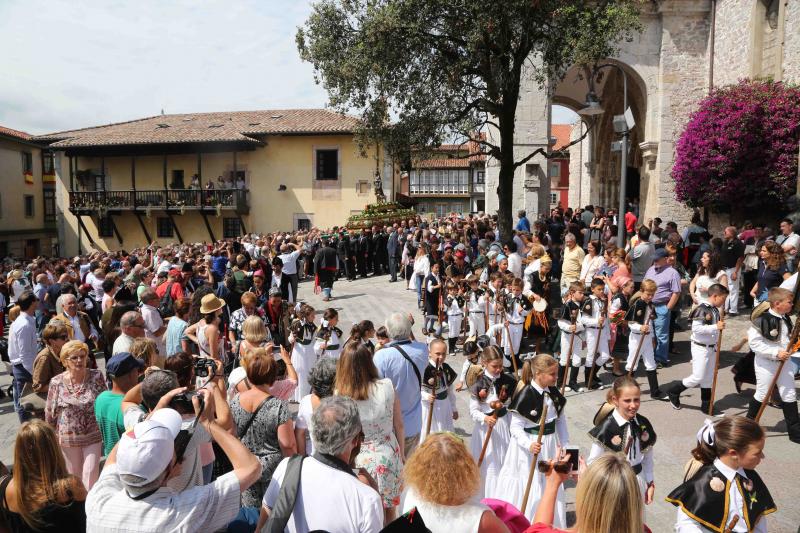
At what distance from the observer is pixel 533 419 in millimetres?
4879

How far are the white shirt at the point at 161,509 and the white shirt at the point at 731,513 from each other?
8.67 ft

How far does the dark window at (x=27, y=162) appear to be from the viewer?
41250mm

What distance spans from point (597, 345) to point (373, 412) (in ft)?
18.0

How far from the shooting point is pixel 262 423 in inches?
154

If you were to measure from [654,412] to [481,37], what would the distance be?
27.6 feet

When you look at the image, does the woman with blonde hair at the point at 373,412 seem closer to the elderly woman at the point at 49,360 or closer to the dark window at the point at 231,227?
the elderly woman at the point at 49,360

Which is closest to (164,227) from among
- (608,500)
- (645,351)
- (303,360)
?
(303,360)

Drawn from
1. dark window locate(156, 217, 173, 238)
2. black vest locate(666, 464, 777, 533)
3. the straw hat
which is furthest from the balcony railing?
black vest locate(666, 464, 777, 533)

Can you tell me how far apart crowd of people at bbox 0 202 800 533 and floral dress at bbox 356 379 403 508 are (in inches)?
0.5

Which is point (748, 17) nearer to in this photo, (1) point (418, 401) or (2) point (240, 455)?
(1) point (418, 401)

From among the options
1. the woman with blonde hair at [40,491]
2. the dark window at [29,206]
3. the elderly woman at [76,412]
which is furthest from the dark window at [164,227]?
the woman with blonde hair at [40,491]

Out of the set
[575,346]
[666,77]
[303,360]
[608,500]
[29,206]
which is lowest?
[303,360]

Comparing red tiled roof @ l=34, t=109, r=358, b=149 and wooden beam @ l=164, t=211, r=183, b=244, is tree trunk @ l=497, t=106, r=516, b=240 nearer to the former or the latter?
red tiled roof @ l=34, t=109, r=358, b=149

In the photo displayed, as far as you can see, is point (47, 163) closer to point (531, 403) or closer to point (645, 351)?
point (645, 351)
